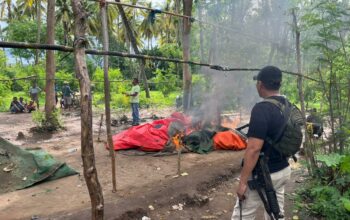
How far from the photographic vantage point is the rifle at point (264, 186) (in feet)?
9.32

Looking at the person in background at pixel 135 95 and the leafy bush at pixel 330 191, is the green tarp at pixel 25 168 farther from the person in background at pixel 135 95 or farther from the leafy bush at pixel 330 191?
the person in background at pixel 135 95

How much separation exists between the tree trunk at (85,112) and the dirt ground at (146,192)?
1568 millimetres

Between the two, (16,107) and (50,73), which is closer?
(50,73)

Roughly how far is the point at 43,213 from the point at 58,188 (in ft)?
3.59

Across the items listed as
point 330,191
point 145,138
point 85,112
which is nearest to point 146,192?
point 330,191

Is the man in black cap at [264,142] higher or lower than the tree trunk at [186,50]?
lower

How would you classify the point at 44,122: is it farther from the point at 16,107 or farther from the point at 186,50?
the point at 16,107

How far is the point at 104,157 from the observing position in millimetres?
7676

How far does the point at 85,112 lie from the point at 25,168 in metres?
4.16

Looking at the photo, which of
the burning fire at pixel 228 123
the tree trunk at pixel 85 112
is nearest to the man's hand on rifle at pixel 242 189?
the tree trunk at pixel 85 112

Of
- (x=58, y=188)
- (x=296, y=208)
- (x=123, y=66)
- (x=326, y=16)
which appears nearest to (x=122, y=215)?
(x=58, y=188)

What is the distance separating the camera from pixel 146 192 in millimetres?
5297

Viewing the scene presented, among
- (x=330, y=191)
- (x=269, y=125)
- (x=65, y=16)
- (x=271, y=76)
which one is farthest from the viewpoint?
(x=65, y=16)

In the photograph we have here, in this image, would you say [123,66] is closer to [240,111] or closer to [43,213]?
[240,111]
